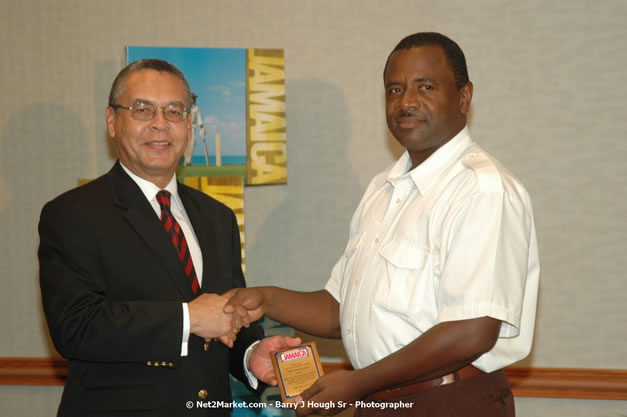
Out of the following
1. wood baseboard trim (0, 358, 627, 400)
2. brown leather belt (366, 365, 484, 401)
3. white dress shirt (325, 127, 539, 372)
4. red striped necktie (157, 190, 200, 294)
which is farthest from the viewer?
wood baseboard trim (0, 358, 627, 400)

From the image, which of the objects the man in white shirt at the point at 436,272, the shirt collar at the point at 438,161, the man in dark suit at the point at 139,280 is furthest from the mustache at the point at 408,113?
the man in dark suit at the point at 139,280

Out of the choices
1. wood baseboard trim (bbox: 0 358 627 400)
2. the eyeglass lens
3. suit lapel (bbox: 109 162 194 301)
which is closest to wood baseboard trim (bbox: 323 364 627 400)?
wood baseboard trim (bbox: 0 358 627 400)

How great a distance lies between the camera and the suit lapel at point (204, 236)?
2295 mm

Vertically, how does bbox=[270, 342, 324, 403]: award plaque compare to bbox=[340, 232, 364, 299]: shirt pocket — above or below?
below

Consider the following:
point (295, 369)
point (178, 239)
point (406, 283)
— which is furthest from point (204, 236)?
point (406, 283)

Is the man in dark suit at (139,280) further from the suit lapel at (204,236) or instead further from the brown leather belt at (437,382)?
the brown leather belt at (437,382)

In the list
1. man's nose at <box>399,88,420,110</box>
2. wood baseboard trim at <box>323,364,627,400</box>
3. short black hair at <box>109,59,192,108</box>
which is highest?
short black hair at <box>109,59,192,108</box>

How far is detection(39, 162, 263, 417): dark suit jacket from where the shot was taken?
6.51 feet

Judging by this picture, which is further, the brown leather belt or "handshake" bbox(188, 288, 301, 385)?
"handshake" bbox(188, 288, 301, 385)

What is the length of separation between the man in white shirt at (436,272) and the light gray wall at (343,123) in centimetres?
142

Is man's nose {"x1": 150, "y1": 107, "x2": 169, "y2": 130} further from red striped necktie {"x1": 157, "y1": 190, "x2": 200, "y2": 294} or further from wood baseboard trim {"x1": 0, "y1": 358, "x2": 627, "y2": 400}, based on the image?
wood baseboard trim {"x1": 0, "y1": 358, "x2": 627, "y2": 400}

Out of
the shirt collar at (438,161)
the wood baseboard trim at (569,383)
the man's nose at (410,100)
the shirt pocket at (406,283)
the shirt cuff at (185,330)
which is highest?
the man's nose at (410,100)

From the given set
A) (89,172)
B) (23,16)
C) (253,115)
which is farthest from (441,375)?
(23,16)

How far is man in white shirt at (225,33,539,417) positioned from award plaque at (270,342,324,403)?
0.18ft
